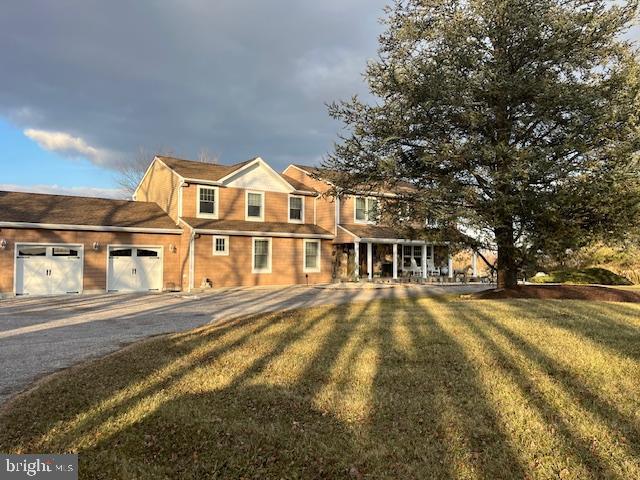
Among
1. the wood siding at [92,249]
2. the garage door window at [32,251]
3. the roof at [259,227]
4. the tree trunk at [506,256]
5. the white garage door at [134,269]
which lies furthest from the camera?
the roof at [259,227]

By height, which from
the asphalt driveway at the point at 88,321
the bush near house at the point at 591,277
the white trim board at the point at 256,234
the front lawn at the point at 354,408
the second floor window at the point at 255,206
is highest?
the second floor window at the point at 255,206

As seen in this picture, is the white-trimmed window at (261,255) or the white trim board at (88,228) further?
the white-trimmed window at (261,255)

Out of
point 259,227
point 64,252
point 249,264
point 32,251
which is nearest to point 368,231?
point 259,227

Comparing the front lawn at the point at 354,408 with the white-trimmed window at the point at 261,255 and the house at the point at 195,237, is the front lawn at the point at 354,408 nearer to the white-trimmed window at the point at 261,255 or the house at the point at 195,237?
the house at the point at 195,237

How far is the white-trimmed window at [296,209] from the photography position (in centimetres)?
2691

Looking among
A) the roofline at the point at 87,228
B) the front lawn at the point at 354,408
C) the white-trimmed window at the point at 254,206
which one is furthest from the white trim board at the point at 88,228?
the front lawn at the point at 354,408

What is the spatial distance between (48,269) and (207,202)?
294 inches

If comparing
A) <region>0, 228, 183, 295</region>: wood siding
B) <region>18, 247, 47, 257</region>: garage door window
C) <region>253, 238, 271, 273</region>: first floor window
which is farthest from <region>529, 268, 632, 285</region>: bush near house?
<region>18, 247, 47, 257</region>: garage door window

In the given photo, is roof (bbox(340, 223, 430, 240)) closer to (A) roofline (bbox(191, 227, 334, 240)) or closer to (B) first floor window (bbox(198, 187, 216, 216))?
(A) roofline (bbox(191, 227, 334, 240))

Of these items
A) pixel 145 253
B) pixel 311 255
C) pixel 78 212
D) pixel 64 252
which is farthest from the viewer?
pixel 311 255

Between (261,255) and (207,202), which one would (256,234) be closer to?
(261,255)

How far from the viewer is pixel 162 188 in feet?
84.6

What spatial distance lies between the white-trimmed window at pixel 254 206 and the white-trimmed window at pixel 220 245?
2276 millimetres

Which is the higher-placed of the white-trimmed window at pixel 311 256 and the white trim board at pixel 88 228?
the white trim board at pixel 88 228
